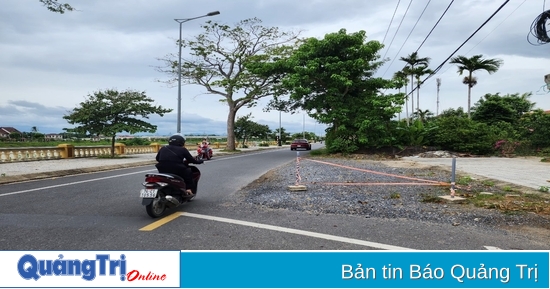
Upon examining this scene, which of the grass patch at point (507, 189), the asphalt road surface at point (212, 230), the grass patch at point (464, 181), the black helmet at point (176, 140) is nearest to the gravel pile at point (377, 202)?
the asphalt road surface at point (212, 230)

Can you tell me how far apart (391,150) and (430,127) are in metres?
3.34

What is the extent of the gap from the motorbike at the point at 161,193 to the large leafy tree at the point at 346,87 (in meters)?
16.2

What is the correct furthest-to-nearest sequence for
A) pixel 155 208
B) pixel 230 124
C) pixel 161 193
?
pixel 230 124 < pixel 161 193 < pixel 155 208

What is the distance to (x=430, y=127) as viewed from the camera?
936 inches

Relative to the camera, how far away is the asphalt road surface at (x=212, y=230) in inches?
163

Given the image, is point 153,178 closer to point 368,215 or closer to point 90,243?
point 90,243

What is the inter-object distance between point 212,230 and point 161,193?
1488mm

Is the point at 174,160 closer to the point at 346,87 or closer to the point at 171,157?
the point at 171,157

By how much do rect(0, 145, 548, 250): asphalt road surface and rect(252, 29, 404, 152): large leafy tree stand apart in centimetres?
1601

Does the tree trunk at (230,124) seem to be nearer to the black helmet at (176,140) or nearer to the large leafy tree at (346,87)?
the large leafy tree at (346,87)

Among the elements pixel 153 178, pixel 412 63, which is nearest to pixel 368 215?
pixel 153 178

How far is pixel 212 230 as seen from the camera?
4824 mm

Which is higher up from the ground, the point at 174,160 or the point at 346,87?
the point at 346,87

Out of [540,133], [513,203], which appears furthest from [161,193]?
[540,133]
